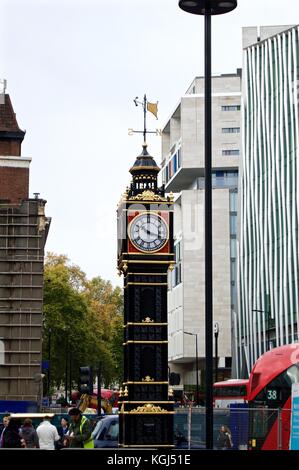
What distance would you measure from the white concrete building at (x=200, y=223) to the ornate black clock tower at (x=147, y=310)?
3144 inches

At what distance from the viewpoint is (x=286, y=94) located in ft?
300

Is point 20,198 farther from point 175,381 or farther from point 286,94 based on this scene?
point 175,381

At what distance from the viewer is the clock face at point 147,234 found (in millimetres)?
28781

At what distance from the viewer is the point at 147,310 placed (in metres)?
28.9

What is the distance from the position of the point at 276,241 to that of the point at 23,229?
3321cm

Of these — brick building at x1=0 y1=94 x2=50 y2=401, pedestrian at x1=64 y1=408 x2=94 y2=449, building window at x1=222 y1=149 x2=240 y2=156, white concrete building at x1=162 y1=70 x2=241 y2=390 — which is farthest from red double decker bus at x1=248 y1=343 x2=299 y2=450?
building window at x1=222 y1=149 x2=240 y2=156

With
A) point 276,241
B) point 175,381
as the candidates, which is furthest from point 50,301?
point 175,381

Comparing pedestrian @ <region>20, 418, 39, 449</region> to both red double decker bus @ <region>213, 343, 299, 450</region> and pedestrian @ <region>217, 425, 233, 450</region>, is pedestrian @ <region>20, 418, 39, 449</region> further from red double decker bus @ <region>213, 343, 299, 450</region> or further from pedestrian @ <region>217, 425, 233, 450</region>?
pedestrian @ <region>217, 425, 233, 450</region>

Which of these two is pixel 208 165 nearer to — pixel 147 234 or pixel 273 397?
pixel 147 234

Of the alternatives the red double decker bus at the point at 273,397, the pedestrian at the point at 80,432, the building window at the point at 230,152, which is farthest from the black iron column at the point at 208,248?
the building window at the point at 230,152

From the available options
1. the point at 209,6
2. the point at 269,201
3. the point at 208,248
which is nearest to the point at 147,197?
the point at 209,6

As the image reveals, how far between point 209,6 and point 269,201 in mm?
83050

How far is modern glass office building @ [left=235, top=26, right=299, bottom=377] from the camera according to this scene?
88250 millimetres
